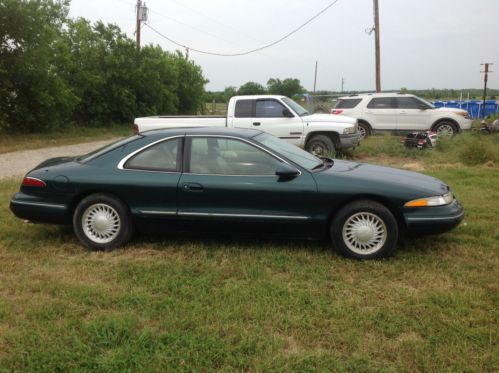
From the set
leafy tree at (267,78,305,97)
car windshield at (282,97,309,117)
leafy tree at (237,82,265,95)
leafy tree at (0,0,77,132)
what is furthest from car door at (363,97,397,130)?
leafy tree at (267,78,305,97)

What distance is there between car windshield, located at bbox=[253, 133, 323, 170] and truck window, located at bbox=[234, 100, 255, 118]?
222 inches

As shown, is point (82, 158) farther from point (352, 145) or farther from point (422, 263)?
point (352, 145)

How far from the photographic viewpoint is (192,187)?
15.6 ft

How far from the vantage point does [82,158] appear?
5.30 meters

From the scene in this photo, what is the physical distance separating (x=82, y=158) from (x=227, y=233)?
73.8 inches

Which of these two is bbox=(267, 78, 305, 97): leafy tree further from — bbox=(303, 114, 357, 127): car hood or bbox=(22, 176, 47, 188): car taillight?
bbox=(22, 176, 47, 188): car taillight

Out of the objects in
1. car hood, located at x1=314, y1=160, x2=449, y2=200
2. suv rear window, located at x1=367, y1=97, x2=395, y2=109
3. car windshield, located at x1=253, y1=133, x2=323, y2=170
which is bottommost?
car hood, located at x1=314, y1=160, x2=449, y2=200

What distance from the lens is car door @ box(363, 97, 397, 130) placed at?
15.6 metres

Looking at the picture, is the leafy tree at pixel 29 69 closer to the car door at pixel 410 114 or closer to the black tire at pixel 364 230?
the car door at pixel 410 114

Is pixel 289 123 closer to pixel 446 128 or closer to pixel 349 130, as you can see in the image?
pixel 349 130

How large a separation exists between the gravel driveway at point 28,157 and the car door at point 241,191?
637cm

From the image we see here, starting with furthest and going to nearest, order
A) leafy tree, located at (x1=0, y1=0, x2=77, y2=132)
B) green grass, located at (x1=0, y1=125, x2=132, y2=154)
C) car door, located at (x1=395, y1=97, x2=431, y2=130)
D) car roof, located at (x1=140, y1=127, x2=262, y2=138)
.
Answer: car door, located at (x1=395, y1=97, x2=431, y2=130), green grass, located at (x1=0, y1=125, x2=132, y2=154), leafy tree, located at (x1=0, y1=0, x2=77, y2=132), car roof, located at (x1=140, y1=127, x2=262, y2=138)

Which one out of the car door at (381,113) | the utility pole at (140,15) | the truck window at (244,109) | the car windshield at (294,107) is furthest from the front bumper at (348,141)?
the utility pole at (140,15)

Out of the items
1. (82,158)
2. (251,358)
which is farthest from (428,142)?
(251,358)
